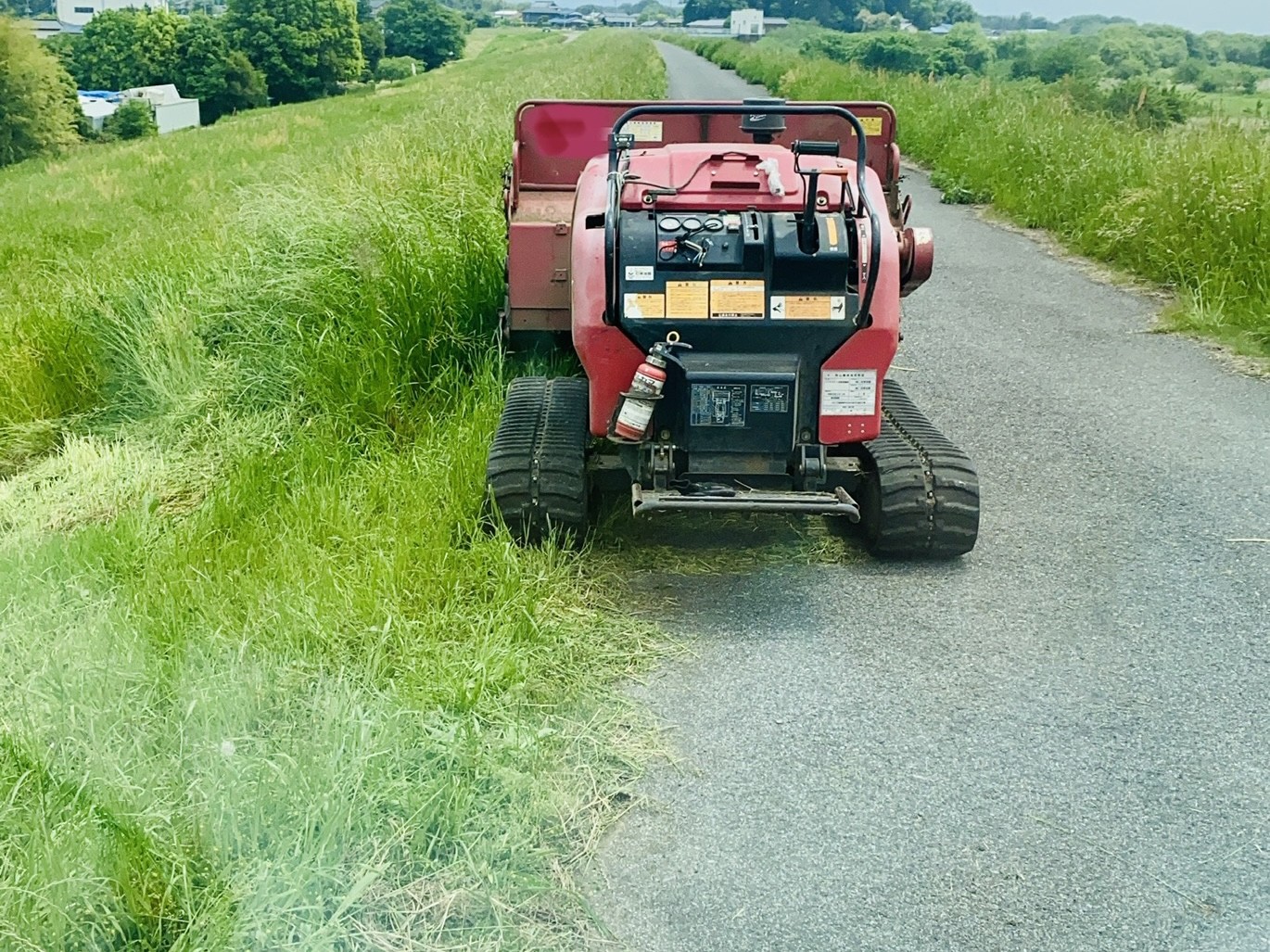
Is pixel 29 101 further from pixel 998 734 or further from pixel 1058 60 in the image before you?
pixel 998 734

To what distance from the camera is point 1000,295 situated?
957 cm

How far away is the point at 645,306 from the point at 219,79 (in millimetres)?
81347

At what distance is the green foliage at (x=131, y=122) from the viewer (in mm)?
62500

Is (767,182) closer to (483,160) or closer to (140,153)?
(483,160)

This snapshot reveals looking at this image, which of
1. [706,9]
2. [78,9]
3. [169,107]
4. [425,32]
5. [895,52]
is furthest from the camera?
[78,9]

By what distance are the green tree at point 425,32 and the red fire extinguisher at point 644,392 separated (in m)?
91.8

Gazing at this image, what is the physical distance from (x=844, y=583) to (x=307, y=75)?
83.1 m

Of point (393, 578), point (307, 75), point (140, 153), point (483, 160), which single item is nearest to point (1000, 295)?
point (483, 160)

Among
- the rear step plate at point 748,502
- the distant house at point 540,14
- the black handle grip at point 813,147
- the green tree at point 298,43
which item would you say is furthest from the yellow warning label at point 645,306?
the distant house at point 540,14

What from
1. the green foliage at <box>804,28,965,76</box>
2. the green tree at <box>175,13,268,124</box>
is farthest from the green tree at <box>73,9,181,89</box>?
the green foliage at <box>804,28,965,76</box>

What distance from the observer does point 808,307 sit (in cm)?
444

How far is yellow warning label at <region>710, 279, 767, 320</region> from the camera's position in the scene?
4.42 m

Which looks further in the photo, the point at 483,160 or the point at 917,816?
the point at 483,160

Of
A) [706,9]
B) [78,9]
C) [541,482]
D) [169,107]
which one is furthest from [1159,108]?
[78,9]
